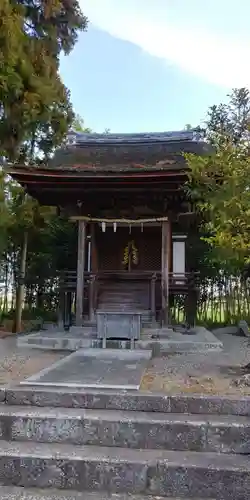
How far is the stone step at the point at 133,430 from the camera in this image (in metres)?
2.99

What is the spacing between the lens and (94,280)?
317 inches

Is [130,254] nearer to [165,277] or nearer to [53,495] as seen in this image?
[165,277]

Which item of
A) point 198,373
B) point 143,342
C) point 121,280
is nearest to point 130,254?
point 121,280

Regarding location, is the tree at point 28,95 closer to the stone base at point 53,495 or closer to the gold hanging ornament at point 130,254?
the gold hanging ornament at point 130,254

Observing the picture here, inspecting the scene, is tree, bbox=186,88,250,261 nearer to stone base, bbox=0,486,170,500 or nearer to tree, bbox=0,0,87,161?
stone base, bbox=0,486,170,500

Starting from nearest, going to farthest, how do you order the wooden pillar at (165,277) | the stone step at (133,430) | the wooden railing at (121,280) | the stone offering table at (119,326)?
the stone step at (133,430) → the stone offering table at (119,326) → the wooden pillar at (165,277) → the wooden railing at (121,280)

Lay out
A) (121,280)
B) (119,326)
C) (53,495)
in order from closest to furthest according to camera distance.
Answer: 1. (53,495)
2. (119,326)
3. (121,280)

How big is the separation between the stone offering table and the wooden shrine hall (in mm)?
836

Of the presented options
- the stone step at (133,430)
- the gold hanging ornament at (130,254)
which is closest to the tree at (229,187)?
the stone step at (133,430)

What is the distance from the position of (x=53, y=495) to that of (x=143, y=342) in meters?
4.05

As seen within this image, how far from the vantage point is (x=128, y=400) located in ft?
11.1

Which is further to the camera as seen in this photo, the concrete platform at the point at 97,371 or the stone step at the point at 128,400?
the concrete platform at the point at 97,371

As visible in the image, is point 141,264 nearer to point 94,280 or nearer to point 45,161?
point 94,280

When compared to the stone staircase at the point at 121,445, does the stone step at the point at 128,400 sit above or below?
above
